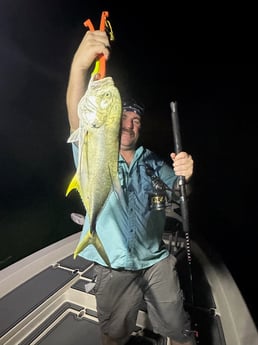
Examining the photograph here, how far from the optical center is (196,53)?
54.9 ft

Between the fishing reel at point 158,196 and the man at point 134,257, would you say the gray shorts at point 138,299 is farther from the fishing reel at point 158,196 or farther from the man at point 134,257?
the fishing reel at point 158,196

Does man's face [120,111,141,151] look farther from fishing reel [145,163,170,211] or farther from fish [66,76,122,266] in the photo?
fish [66,76,122,266]

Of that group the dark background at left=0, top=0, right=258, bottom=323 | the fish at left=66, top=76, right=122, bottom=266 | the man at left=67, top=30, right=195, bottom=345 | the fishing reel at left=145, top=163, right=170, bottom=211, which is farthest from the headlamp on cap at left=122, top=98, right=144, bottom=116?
the fish at left=66, top=76, right=122, bottom=266

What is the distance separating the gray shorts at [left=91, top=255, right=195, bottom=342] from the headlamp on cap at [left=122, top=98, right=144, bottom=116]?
0.88m

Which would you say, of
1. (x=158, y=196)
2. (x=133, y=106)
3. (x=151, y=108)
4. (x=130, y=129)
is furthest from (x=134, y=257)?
(x=151, y=108)

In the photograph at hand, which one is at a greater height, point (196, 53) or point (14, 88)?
point (196, 53)

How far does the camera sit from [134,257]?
59.7 inches

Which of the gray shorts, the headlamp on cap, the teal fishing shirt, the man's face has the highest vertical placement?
the headlamp on cap

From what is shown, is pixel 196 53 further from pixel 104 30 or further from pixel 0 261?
pixel 104 30

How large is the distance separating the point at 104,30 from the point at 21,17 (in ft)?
36.6

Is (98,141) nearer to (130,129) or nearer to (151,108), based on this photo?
(130,129)

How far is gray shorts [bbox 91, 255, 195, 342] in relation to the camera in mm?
1530

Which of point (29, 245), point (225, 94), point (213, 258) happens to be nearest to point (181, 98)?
point (225, 94)

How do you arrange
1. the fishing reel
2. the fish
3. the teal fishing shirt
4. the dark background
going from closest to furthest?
the fish, the fishing reel, the teal fishing shirt, the dark background
